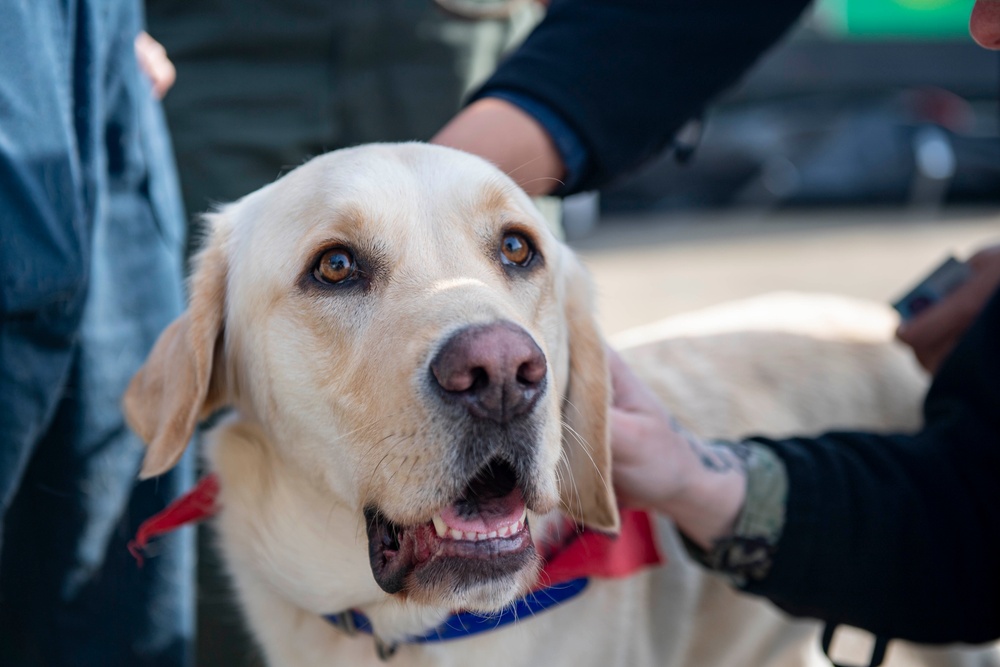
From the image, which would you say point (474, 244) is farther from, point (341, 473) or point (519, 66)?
point (519, 66)

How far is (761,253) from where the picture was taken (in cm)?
770

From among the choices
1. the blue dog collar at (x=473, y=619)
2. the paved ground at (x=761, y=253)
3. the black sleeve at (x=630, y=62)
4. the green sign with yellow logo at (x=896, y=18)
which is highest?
the black sleeve at (x=630, y=62)

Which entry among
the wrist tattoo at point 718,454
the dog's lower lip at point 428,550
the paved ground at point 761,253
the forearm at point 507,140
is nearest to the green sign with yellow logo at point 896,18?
the paved ground at point 761,253

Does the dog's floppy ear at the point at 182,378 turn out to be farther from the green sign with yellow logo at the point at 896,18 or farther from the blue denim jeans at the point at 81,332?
the green sign with yellow logo at the point at 896,18

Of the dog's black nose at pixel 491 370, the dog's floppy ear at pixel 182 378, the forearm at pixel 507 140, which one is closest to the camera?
the dog's black nose at pixel 491 370

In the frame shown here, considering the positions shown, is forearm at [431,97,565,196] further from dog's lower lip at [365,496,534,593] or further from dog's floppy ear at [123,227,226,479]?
dog's lower lip at [365,496,534,593]

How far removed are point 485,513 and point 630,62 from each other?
1.42 m

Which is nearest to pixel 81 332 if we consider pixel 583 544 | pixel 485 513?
pixel 485 513

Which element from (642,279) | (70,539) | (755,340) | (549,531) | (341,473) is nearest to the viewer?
(341,473)

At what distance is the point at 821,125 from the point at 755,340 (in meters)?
6.59

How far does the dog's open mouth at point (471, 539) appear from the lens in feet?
5.28

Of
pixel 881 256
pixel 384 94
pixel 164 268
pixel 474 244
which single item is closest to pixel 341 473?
pixel 474 244

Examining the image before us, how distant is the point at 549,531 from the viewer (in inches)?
83.6

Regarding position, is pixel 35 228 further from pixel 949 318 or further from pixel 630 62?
pixel 949 318
